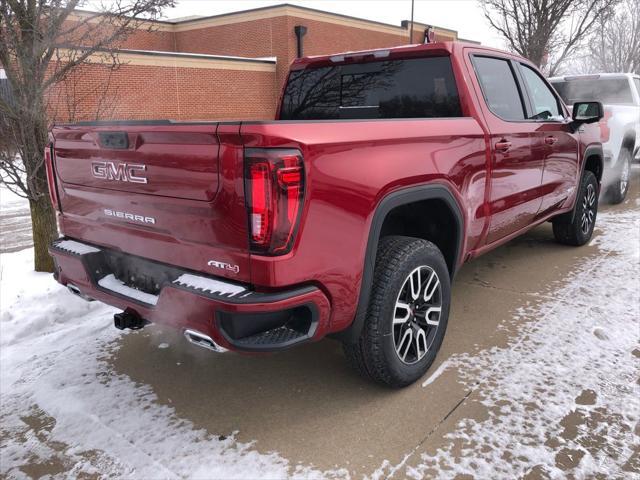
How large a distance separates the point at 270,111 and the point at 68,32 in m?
18.1

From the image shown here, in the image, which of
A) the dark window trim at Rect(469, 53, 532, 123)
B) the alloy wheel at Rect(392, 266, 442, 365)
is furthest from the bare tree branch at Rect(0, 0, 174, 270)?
the alloy wheel at Rect(392, 266, 442, 365)

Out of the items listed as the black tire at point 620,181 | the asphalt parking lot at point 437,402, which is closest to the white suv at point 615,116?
the black tire at point 620,181

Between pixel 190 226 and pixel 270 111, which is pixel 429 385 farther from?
pixel 270 111

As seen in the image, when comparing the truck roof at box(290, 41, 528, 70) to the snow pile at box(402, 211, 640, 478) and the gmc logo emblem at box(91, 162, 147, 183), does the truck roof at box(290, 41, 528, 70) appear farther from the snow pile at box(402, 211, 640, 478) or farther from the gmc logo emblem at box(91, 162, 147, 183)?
the snow pile at box(402, 211, 640, 478)

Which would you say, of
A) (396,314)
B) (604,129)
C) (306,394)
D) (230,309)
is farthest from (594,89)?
(230,309)

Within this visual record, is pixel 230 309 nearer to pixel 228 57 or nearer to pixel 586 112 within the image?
pixel 586 112

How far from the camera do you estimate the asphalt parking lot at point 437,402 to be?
2365 mm

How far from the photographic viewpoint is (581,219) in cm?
543

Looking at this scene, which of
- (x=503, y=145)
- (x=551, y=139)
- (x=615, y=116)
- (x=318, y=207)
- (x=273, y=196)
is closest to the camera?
(x=273, y=196)

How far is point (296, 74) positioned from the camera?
4.08 metres

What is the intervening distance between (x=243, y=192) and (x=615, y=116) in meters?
7.22

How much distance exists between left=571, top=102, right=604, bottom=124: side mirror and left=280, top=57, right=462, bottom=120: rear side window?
1.84 meters

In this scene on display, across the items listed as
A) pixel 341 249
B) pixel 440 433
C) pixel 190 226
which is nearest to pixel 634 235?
pixel 440 433

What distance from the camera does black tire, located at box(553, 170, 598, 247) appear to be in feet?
17.5
